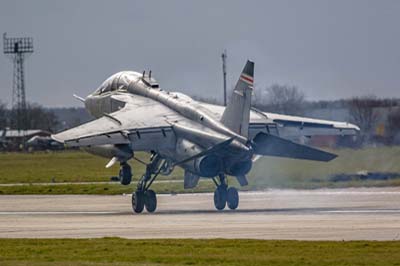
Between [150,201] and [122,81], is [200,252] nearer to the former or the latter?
[150,201]

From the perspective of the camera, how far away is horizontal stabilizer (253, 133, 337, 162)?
41.0 meters

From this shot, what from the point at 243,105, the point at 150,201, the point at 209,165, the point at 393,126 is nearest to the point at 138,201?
the point at 150,201

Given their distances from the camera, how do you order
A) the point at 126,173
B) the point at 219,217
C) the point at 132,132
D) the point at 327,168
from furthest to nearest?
the point at 327,168
the point at 126,173
the point at 132,132
the point at 219,217

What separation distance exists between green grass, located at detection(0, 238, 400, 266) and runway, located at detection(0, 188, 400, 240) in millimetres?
2273

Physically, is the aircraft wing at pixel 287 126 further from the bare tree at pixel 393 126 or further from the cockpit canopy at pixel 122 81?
the bare tree at pixel 393 126

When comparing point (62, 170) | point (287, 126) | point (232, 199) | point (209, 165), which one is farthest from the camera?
point (62, 170)

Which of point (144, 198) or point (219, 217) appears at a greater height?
point (144, 198)

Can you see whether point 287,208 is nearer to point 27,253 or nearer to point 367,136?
point 27,253

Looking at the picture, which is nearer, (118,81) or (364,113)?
(118,81)

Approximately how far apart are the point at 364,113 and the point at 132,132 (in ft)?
110

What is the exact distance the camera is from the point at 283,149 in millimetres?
41625

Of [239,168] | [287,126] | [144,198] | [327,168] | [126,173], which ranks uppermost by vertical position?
[287,126]

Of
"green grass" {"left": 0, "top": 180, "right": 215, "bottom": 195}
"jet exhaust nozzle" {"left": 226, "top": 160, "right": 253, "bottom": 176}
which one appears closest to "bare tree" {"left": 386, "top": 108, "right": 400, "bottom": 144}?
"green grass" {"left": 0, "top": 180, "right": 215, "bottom": 195}

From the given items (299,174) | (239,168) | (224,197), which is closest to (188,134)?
(239,168)
